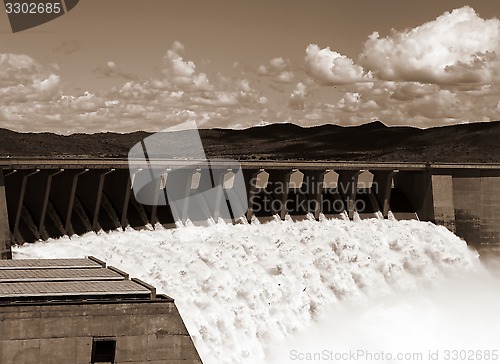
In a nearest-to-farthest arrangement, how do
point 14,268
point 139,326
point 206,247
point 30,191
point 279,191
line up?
point 139,326 → point 14,268 → point 30,191 → point 206,247 → point 279,191

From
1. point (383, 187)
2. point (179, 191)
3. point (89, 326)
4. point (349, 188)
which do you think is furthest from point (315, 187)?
point (89, 326)

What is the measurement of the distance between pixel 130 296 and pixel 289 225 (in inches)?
1480

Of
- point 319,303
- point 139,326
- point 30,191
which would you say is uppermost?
point 30,191

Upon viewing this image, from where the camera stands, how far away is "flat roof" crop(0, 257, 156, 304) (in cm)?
3897

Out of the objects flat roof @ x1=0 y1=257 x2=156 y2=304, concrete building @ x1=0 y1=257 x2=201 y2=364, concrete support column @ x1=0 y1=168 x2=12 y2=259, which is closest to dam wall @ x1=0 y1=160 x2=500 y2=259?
concrete support column @ x1=0 y1=168 x2=12 y2=259

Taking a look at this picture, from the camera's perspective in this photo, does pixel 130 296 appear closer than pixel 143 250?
Yes

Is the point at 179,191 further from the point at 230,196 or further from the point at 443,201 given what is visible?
the point at 443,201

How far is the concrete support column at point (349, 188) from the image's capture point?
268ft

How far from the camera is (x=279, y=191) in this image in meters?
78.6

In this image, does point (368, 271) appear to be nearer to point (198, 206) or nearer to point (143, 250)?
point (198, 206)

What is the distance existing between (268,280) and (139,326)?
29.2m

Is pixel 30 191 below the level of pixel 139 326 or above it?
above

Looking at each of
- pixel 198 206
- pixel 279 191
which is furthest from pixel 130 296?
pixel 279 191

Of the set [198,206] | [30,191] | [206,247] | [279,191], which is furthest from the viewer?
[279,191]
